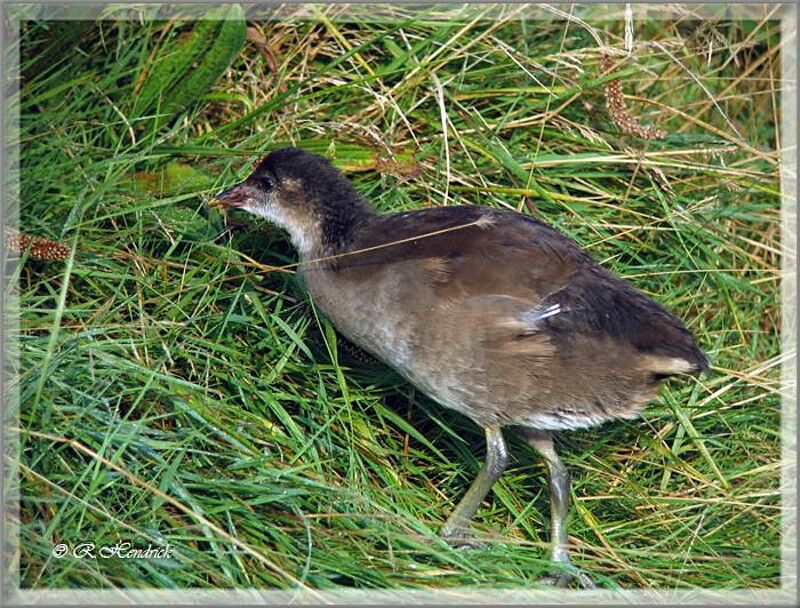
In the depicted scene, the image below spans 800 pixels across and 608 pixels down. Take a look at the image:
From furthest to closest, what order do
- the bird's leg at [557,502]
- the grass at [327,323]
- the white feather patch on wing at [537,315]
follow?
the bird's leg at [557,502] → the white feather patch on wing at [537,315] → the grass at [327,323]

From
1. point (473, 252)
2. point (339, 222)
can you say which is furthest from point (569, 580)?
point (339, 222)

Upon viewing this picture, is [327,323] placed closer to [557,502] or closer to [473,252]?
[473,252]

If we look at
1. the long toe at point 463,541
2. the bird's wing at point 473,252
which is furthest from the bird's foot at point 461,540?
the bird's wing at point 473,252

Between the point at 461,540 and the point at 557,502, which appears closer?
the point at 461,540

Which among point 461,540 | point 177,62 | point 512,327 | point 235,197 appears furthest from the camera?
point 177,62

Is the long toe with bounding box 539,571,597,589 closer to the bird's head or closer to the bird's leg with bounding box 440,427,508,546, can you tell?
the bird's leg with bounding box 440,427,508,546

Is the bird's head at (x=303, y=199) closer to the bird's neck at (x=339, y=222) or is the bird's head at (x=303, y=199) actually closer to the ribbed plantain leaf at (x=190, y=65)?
the bird's neck at (x=339, y=222)
